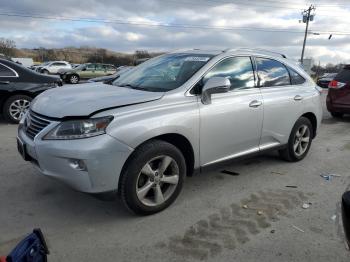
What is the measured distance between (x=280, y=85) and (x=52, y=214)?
130 inches

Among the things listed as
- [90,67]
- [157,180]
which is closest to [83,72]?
[90,67]

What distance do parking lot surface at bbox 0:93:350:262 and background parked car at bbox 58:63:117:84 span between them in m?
24.0

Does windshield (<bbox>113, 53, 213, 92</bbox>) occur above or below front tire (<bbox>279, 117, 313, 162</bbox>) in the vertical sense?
above

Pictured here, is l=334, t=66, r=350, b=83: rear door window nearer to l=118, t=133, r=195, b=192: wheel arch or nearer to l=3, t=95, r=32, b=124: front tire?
l=118, t=133, r=195, b=192: wheel arch

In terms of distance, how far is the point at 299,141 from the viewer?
5523 mm

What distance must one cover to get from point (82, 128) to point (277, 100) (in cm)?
268

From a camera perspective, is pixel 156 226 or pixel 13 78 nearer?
pixel 156 226

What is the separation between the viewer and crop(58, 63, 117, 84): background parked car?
91.8 ft

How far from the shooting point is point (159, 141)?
359cm

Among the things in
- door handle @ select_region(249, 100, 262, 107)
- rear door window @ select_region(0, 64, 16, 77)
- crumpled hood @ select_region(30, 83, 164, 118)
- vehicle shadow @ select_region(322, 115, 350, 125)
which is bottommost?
vehicle shadow @ select_region(322, 115, 350, 125)

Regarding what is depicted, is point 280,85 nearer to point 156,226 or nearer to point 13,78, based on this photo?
point 156,226

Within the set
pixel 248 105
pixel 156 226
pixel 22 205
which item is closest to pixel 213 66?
pixel 248 105

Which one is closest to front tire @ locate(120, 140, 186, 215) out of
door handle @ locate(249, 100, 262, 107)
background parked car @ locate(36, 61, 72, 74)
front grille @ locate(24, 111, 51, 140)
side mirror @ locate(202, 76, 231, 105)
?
side mirror @ locate(202, 76, 231, 105)

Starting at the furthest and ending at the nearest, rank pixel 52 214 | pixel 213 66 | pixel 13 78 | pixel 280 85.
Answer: pixel 13 78, pixel 280 85, pixel 213 66, pixel 52 214
